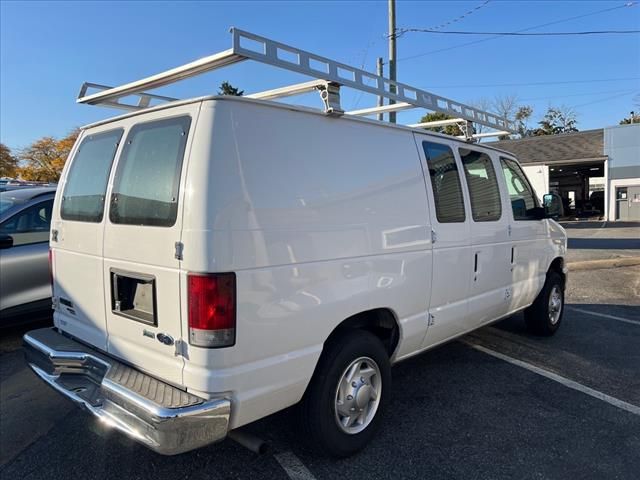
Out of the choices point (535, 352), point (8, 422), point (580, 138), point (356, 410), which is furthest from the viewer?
point (580, 138)

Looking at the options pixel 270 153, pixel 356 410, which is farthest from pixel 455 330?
pixel 270 153

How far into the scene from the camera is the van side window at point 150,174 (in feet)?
8.27

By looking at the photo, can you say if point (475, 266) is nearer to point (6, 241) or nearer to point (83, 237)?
point (83, 237)

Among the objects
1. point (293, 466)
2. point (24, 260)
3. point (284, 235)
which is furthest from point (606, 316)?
point (24, 260)

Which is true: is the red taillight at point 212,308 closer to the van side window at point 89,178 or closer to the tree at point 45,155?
the van side window at point 89,178

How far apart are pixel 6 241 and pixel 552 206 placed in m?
6.01

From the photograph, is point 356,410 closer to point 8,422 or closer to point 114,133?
point 114,133

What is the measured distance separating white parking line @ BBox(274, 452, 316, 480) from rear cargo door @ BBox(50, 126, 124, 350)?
1355mm

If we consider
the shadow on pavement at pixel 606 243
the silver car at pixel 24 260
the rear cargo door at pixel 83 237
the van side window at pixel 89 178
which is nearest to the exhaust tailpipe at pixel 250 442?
the rear cargo door at pixel 83 237

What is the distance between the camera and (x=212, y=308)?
2.33 m

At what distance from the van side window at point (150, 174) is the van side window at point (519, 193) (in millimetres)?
3441

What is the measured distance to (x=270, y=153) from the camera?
2580 millimetres

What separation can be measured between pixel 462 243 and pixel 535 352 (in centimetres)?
205

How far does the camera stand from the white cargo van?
2.36m
